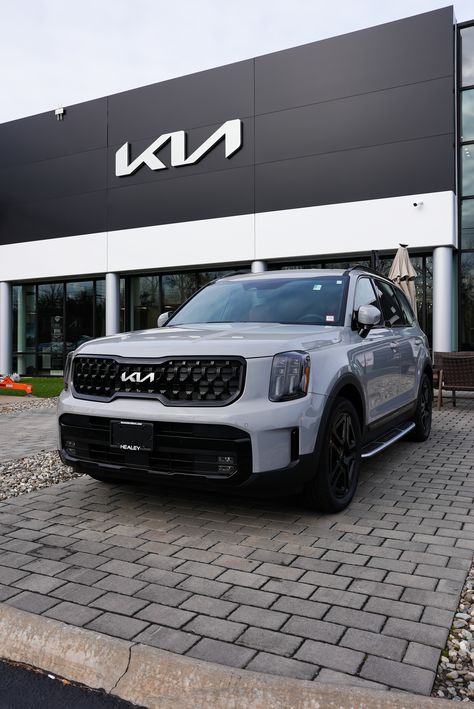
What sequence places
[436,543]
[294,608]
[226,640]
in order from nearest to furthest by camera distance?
[226,640] < [294,608] < [436,543]

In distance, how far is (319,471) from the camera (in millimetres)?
3867

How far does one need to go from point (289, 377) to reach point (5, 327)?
20233 millimetres

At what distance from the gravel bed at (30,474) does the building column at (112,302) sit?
13013mm

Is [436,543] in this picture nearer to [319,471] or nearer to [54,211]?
[319,471]

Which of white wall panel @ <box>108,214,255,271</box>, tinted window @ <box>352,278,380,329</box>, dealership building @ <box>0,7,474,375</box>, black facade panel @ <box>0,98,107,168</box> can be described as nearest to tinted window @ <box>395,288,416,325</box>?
tinted window @ <box>352,278,380,329</box>

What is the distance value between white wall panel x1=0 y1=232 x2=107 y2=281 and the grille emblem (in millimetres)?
15781

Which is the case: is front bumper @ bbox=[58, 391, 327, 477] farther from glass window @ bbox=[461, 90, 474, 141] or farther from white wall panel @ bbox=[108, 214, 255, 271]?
glass window @ bbox=[461, 90, 474, 141]

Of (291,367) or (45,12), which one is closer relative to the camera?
(291,367)

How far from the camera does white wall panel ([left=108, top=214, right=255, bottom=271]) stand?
1652cm

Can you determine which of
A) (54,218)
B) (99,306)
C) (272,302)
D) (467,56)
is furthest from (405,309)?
(54,218)

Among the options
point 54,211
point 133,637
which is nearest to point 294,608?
point 133,637

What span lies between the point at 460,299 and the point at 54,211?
43.9 ft

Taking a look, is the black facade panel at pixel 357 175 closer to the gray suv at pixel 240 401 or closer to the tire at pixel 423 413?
the tire at pixel 423 413

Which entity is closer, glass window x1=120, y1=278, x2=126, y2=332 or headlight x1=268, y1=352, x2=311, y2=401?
headlight x1=268, y1=352, x2=311, y2=401
